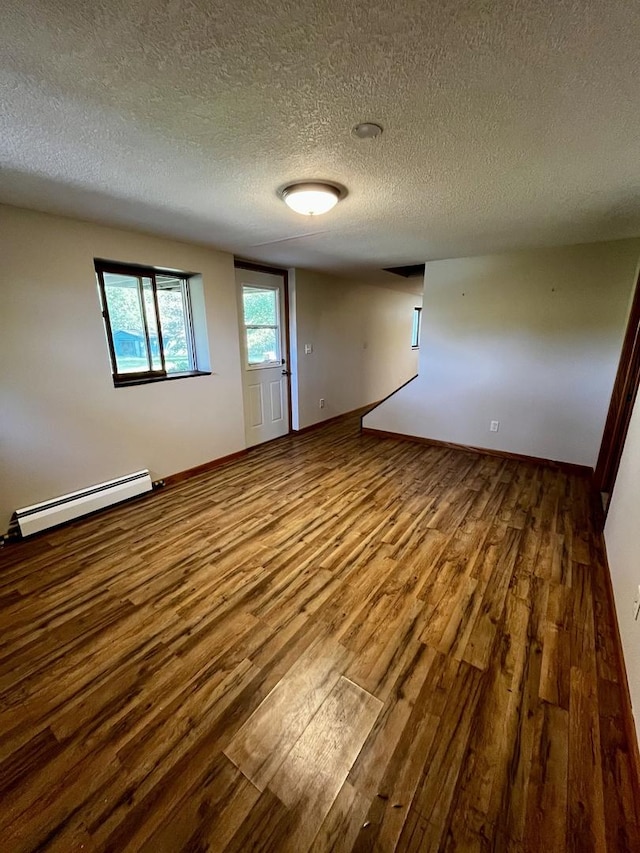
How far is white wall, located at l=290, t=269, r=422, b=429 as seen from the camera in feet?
16.2

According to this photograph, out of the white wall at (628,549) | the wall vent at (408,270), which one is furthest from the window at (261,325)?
the white wall at (628,549)

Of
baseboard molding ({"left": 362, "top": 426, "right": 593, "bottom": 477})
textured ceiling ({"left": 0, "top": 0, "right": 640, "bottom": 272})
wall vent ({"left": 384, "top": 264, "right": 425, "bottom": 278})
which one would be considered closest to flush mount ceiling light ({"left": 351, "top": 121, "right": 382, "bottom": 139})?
textured ceiling ({"left": 0, "top": 0, "right": 640, "bottom": 272})

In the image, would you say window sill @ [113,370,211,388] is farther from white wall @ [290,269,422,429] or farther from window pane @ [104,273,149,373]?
white wall @ [290,269,422,429]

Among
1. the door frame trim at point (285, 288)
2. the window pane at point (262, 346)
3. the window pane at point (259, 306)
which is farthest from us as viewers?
the window pane at point (262, 346)

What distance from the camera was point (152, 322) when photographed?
3301 mm

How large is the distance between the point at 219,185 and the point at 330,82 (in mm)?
1062

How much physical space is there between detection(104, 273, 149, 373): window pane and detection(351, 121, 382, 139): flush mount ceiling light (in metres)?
2.46

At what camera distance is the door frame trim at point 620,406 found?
292 centimetres

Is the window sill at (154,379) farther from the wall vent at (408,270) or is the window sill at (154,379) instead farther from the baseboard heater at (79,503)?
the wall vent at (408,270)

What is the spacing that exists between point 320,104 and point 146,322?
2.59 meters

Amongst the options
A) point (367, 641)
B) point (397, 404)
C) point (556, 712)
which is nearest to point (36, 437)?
point (367, 641)

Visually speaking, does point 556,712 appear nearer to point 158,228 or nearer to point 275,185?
point 275,185

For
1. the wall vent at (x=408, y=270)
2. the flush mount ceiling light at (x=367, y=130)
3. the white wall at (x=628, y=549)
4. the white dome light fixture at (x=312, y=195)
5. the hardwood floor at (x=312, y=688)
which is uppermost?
the wall vent at (x=408, y=270)

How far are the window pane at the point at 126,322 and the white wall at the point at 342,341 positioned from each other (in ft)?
6.89
